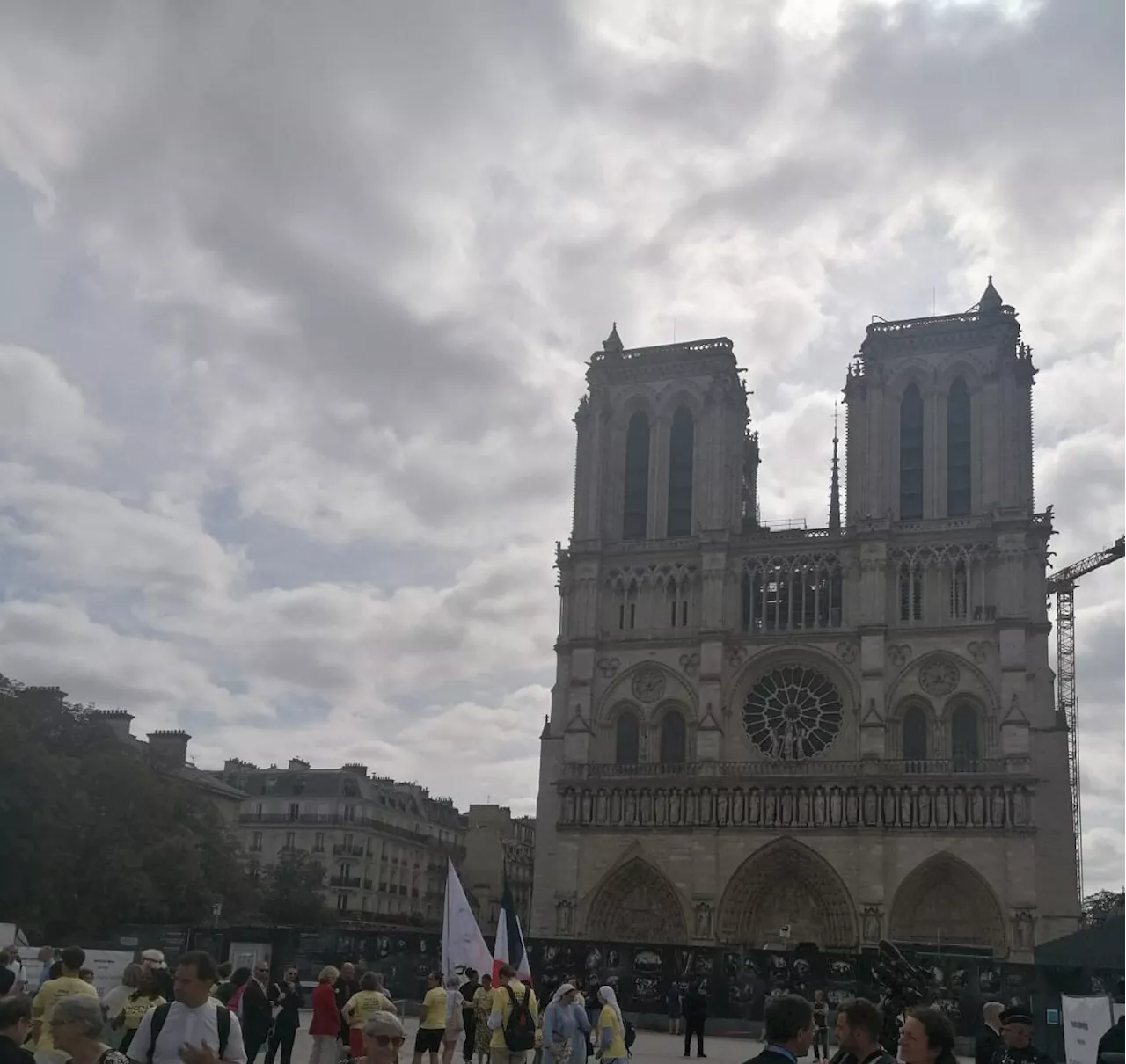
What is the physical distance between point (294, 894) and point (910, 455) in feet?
97.4

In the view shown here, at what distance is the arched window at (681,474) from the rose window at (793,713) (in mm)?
6814

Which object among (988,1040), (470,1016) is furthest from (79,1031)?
(470,1016)

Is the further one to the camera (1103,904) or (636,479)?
(1103,904)

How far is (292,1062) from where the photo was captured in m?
20.5

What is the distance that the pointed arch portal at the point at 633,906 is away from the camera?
4928 cm

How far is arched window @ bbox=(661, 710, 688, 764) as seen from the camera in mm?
51344

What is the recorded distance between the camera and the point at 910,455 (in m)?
51.4

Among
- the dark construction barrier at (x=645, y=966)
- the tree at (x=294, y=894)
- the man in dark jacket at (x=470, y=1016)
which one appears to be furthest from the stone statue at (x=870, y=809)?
the man in dark jacket at (x=470, y=1016)

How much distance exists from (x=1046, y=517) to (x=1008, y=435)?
10.5 ft

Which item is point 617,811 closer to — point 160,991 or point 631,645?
point 631,645

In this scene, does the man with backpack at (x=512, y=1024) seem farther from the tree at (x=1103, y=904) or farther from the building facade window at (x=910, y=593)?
the tree at (x=1103, y=904)

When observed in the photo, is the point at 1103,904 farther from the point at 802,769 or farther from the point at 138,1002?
the point at 138,1002

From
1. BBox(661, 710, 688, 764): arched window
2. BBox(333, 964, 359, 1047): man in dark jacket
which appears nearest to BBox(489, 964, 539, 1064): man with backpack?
BBox(333, 964, 359, 1047): man in dark jacket

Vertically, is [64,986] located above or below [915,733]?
below
